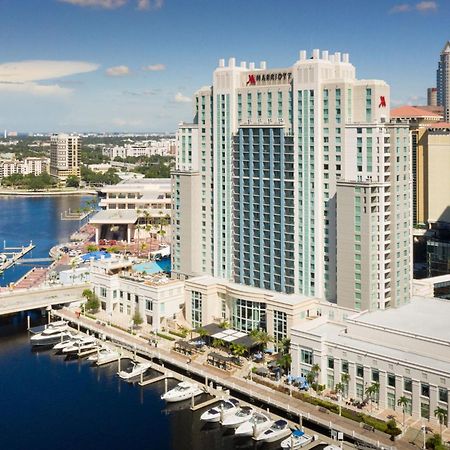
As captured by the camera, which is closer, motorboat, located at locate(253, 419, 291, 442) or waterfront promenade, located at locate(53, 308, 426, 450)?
waterfront promenade, located at locate(53, 308, 426, 450)

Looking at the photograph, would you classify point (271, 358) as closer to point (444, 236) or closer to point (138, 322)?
point (138, 322)

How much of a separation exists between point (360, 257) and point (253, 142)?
49.4 ft

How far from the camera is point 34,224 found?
139750 millimetres

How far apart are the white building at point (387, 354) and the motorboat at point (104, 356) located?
55.7ft

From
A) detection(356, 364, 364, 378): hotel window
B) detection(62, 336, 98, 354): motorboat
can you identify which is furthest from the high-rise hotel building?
detection(62, 336, 98, 354): motorboat

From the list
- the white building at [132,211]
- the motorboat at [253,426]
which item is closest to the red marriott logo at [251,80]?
the motorboat at [253,426]

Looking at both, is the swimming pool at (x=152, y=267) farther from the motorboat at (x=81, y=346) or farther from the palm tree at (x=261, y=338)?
the palm tree at (x=261, y=338)

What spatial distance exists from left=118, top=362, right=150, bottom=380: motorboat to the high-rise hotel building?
13.6 metres

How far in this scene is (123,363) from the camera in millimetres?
56969

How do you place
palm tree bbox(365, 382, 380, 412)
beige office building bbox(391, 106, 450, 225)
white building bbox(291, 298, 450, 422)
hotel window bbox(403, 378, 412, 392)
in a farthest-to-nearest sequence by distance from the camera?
beige office building bbox(391, 106, 450, 225) → palm tree bbox(365, 382, 380, 412) → hotel window bbox(403, 378, 412, 392) → white building bbox(291, 298, 450, 422)

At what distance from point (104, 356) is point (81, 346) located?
3.47 m

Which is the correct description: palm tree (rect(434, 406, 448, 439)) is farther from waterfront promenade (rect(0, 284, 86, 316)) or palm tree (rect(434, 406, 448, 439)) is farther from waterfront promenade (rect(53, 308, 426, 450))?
waterfront promenade (rect(0, 284, 86, 316))

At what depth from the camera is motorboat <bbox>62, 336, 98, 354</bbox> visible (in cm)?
5972

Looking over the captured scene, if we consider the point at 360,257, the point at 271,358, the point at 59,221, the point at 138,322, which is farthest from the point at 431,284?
the point at 59,221
